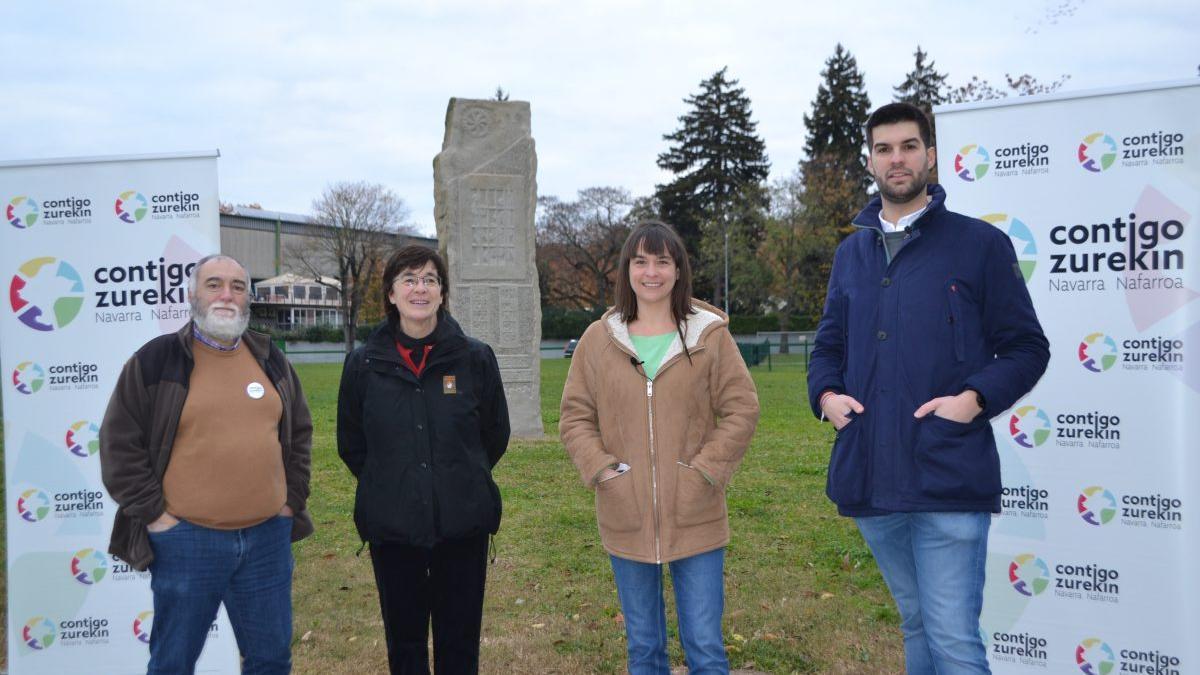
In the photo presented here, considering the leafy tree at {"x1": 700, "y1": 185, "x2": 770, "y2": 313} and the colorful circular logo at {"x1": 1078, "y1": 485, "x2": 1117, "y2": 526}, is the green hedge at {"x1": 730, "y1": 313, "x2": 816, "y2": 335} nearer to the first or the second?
the leafy tree at {"x1": 700, "y1": 185, "x2": 770, "y2": 313}

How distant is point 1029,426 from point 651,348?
1948 mm

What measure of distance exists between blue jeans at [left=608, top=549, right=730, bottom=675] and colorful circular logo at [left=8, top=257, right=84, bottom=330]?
9.69 ft

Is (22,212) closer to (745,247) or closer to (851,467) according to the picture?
(851,467)

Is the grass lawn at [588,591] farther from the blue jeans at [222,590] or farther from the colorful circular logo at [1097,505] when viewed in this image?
the blue jeans at [222,590]

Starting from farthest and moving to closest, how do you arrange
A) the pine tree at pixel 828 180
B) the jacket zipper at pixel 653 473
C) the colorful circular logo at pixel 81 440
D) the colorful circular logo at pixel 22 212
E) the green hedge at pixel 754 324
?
the green hedge at pixel 754 324
the pine tree at pixel 828 180
the colorful circular logo at pixel 81 440
the colorful circular logo at pixel 22 212
the jacket zipper at pixel 653 473

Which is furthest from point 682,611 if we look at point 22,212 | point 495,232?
point 495,232

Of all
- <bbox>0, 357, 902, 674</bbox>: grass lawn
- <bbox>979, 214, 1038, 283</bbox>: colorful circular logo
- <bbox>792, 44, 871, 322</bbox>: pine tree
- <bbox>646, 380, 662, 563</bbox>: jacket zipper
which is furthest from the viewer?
<bbox>792, 44, 871, 322</bbox>: pine tree

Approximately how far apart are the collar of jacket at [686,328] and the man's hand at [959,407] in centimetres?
90

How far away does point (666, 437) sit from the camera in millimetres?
3420

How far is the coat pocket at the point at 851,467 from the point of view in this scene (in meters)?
3.13

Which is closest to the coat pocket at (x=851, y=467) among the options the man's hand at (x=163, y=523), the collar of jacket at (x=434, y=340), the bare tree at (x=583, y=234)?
the collar of jacket at (x=434, y=340)

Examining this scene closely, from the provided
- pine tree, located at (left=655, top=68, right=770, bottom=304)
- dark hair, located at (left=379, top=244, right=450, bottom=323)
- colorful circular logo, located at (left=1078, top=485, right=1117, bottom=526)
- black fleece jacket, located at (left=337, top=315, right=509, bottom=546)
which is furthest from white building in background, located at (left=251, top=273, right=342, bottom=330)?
colorful circular logo, located at (left=1078, top=485, right=1117, bottom=526)

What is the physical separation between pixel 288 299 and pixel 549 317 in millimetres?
22409

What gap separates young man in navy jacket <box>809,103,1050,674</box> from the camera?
9.70ft
